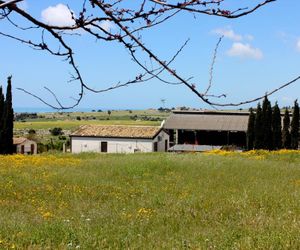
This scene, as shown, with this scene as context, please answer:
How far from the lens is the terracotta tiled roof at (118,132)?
56.0 metres

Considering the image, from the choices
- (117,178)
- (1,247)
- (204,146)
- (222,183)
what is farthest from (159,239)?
(204,146)

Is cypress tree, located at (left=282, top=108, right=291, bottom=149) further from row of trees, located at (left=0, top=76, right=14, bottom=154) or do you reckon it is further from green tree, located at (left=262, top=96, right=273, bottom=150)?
row of trees, located at (left=0, top=76, right=14, bottom=154)

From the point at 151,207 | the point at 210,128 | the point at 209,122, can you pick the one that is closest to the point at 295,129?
the point at 210,128

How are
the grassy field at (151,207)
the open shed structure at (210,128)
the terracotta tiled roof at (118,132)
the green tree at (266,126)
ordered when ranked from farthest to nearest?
1. the open shed structure at (210,128)
2. the terracotta tiled roof at (118,132)
3. the green tree at (266,126)
4. the grassy field at (151,207)

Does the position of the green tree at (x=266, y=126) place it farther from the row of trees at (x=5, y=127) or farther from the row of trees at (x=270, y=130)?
the row of trees at (x=5, y=127)

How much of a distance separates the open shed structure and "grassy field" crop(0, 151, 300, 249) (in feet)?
114

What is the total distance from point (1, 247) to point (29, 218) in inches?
129

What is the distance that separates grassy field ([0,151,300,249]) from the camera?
7734 millimetres

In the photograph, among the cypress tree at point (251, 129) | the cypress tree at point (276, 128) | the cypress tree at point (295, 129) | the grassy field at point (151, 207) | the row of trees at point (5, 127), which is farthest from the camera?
the cypress tree at point (295, 129)

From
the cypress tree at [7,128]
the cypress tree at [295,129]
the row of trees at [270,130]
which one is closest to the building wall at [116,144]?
the cypress tree at [7,128]

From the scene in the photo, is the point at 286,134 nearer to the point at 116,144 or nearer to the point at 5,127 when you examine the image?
the point at 116,144

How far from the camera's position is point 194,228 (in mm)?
9203

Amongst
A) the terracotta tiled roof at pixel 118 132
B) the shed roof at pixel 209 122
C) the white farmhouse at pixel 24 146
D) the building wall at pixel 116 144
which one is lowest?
the white farmhouse at pixel 24 146

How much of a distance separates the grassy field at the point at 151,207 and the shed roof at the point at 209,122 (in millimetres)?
34565
